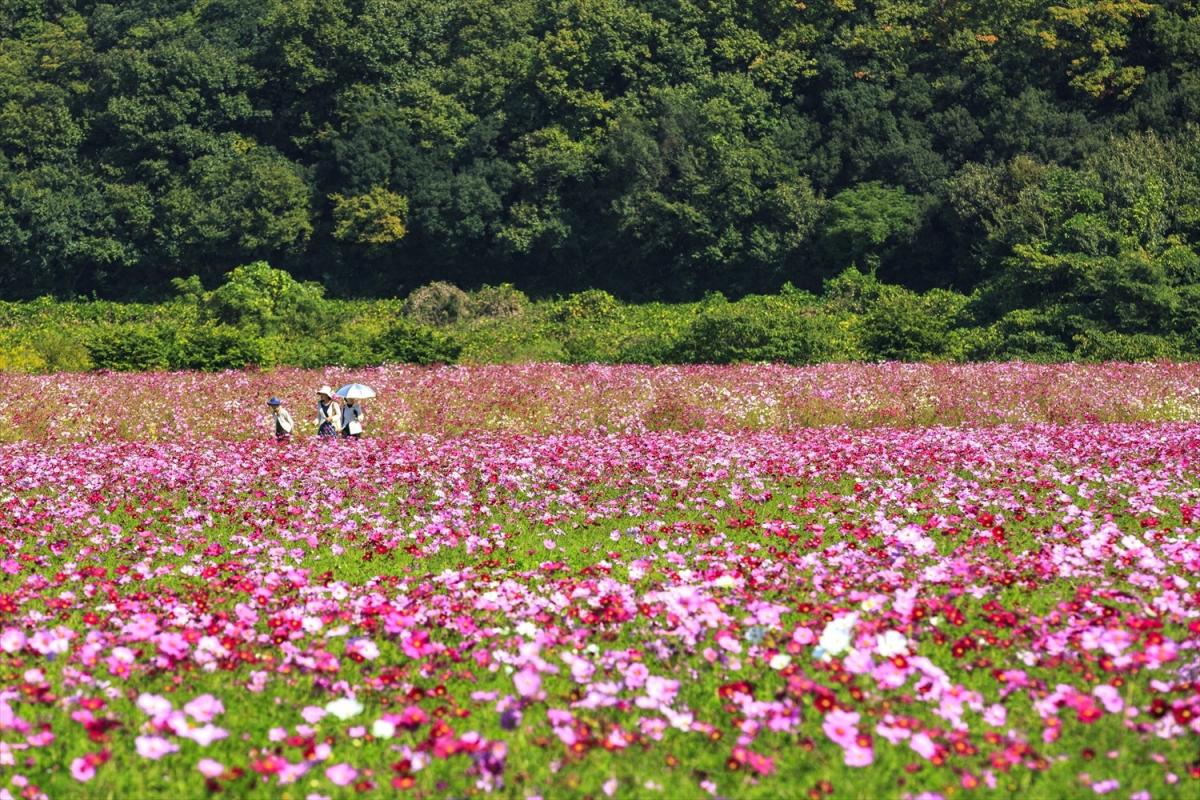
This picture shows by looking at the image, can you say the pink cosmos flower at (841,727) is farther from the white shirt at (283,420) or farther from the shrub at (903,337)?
the shrub at (903,337)

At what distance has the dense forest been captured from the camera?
157ft

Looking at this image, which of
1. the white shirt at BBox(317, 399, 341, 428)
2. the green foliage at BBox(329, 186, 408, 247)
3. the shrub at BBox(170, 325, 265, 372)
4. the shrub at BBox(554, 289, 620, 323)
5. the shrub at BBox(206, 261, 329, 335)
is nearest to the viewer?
the white shirt at BBox(317, 399, 341, 428)

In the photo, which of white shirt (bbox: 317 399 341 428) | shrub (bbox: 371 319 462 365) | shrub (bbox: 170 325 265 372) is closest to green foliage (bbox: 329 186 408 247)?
shrub (bbox: 371 319 462 365)

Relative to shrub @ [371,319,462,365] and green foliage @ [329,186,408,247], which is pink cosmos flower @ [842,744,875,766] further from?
green foliage @ [329,186,408,247]

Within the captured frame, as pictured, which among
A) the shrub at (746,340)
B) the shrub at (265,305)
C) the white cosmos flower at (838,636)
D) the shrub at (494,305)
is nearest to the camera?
the white cosmos flower at (838,636)

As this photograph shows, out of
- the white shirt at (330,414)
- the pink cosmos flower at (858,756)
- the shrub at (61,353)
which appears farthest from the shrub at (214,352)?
the pink cosmos flower at (858,756)

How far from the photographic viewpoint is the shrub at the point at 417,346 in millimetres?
26438

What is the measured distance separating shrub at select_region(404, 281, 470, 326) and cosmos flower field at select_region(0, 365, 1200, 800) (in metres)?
31.7

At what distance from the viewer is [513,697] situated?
5836 millimetres

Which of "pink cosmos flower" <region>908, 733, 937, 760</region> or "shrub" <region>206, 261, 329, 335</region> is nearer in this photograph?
"pink cosmos flower" <region>908, 733, 937, 760</region>

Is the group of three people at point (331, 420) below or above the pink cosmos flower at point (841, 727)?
below

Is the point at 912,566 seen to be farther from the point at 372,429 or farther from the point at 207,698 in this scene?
the point at 372,429

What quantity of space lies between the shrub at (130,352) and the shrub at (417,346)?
147 inches

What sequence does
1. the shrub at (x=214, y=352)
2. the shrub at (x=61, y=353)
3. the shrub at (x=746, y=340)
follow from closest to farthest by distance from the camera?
the shrub at (x=214, y=352) → the shrub at (x=746, y=340) → the shrub at (x=61, y=353)
